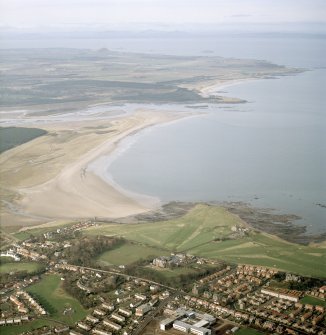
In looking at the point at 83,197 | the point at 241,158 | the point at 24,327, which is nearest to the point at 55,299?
the point at 24,327

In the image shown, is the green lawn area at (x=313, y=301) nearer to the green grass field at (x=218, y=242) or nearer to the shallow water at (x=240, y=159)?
the green grass field at (x=218, y=242)

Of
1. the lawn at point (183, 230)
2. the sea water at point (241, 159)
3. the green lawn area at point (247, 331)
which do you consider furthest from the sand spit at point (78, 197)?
the green lawn area at point (247, 331)

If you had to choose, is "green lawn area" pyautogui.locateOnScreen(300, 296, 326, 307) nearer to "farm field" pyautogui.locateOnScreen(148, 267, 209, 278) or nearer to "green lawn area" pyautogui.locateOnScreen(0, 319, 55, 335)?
"farm field" pyautogui.locateOnScreen(148, 267, 209, 278)

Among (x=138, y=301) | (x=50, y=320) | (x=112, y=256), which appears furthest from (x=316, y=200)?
(x=50, y=320)

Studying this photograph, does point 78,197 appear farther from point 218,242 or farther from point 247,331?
point 247,331

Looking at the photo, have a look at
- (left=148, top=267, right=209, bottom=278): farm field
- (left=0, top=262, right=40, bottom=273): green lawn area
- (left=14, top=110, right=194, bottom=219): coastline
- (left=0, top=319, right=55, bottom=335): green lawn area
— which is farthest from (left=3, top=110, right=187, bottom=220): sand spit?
(left=0, top=319, right=55, bottom=335): green lawn area

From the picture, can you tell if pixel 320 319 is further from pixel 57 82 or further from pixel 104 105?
pixel 57 82
